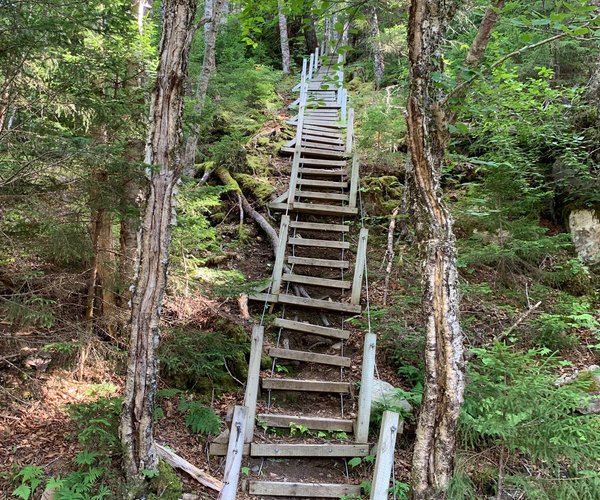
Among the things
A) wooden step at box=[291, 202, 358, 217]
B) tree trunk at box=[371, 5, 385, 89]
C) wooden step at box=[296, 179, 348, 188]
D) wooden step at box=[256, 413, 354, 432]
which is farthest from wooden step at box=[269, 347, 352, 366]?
tree trunk at box=[371, 5, 385, 89]

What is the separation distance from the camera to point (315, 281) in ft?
19.8

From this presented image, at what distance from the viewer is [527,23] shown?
2525 mm

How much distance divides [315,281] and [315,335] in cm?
89

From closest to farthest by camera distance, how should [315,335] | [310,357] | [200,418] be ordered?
[200,418], [310,357], [315,335]

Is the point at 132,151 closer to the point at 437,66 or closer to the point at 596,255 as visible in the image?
the point at 437,66

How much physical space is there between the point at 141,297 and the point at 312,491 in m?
2.27

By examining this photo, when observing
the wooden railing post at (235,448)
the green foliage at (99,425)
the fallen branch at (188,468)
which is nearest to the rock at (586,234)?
the wooden railing post at (235,448)

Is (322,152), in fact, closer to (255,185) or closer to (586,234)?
(255,185)

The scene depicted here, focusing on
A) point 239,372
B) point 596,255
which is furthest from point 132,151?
point 596,255

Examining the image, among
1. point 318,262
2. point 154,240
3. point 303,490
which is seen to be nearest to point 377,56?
point 318,262

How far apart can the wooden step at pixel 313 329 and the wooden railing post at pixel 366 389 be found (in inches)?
51.1

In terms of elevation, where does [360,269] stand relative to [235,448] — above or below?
above

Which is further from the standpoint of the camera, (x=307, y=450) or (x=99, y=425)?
(x=307, y=450)

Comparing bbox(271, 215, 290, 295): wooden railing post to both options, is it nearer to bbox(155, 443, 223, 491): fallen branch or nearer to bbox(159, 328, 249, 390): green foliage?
bbox(159, 328, 249, 390): green foliage
